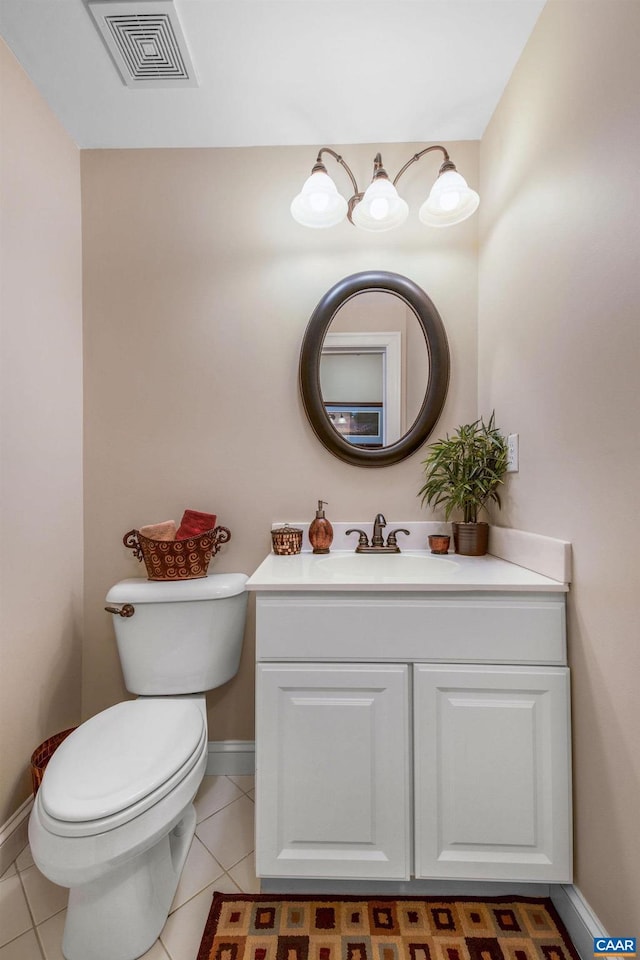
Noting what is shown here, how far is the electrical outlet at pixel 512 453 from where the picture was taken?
135 cm

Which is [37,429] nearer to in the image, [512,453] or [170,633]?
[170,633]

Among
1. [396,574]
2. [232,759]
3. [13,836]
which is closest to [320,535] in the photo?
[396,574]

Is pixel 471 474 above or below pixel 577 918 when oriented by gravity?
above

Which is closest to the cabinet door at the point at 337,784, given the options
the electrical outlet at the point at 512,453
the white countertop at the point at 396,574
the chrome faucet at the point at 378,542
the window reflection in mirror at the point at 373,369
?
the white countertop at the point at 396,574

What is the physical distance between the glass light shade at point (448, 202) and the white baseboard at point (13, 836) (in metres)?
2.29

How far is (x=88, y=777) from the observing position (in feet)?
3.10

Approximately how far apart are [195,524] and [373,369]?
858mm

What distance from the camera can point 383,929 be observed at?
3.45ft

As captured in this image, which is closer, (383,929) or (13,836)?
(383,929)

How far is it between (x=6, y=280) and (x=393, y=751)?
1688mm

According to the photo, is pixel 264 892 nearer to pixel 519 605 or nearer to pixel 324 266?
pixel 519 605

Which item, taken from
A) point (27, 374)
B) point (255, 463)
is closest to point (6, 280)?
point (27, 374)

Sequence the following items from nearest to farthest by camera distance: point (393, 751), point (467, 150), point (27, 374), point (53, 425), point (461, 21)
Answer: point (393, 751) < point (461, 21) < point (27, 374) < point (53, 425) < point (467, 150)

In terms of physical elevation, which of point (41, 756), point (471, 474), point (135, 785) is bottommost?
point (41, 756)
